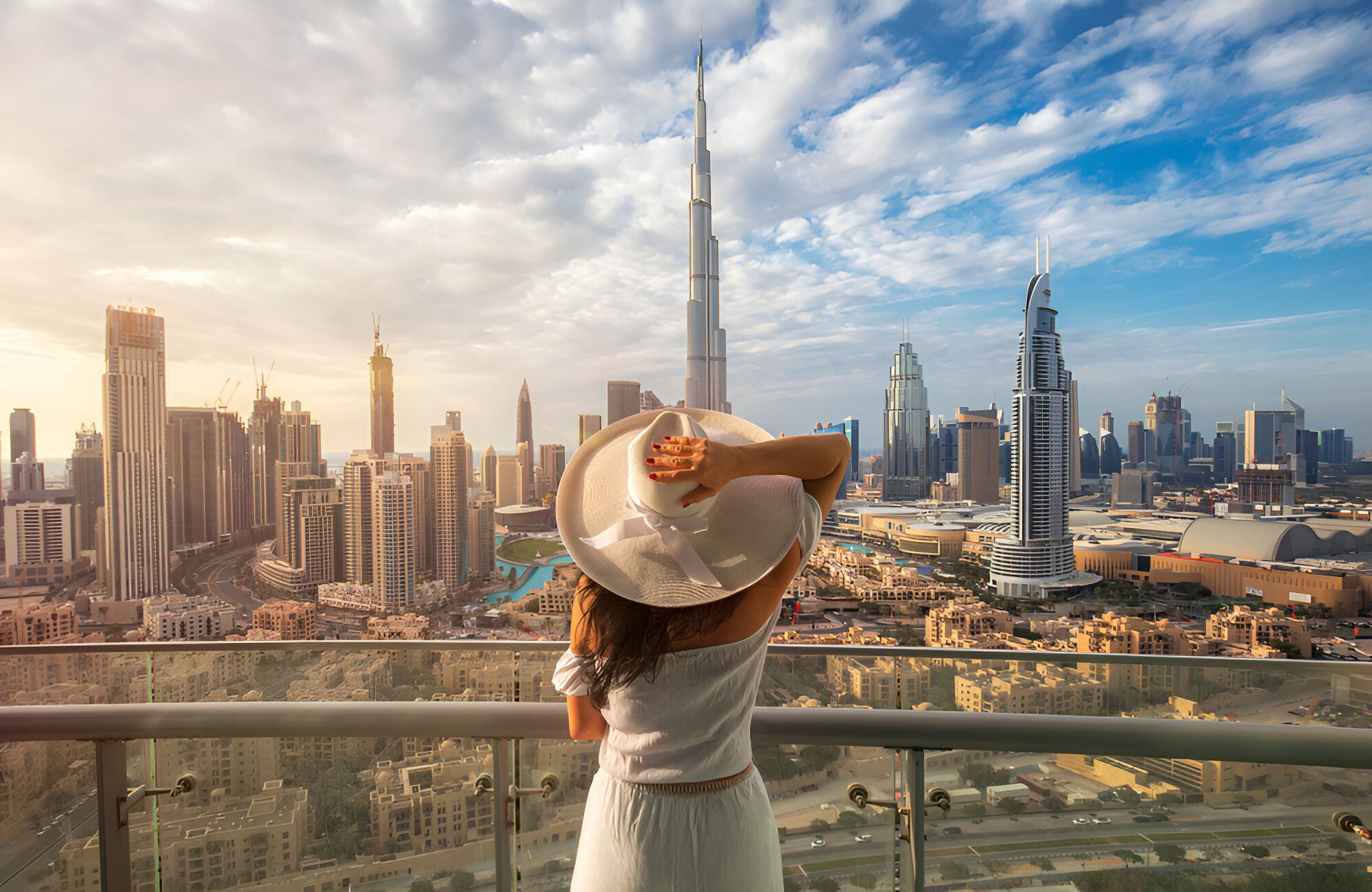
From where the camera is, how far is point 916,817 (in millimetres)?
1275

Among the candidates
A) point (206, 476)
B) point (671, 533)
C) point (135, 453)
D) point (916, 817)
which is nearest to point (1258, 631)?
point (916, 817)

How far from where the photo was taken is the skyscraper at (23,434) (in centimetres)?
828

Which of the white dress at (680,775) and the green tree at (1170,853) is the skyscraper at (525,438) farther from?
the green tree at (1170,853)

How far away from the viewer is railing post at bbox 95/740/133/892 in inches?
52.2

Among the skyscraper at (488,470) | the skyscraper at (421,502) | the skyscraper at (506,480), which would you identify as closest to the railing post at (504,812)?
the skyscraper at (506,480)

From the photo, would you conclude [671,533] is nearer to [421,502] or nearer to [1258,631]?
[1258,631]

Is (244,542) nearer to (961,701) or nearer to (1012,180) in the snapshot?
(961,701)

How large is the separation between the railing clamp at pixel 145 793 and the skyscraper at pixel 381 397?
984cm

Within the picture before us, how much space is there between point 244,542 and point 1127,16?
16959 millimetres

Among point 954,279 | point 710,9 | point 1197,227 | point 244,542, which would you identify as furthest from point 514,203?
point 1197,227

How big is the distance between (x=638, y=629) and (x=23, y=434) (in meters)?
12.9

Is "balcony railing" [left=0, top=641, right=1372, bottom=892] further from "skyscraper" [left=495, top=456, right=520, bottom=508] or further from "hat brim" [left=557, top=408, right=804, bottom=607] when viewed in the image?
"skyscraper" [left=495, top=456, right=520, bottom=508]

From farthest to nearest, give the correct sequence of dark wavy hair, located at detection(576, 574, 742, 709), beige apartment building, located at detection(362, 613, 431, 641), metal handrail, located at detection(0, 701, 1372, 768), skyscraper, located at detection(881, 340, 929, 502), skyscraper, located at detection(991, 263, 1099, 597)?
skyscraper, located at detection(881, 340, 929, 502) → skyscraper, located at detection(991, 263, 1099, 597) → beige apartment building, located at detection(362, 613, 431, 641) → metal handrail, located at detection(0, 701, 1372, 768) → dark wavy hair, located at detection(576, 574, 742, 709)

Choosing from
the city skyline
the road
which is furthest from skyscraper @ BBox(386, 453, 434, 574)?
the road
